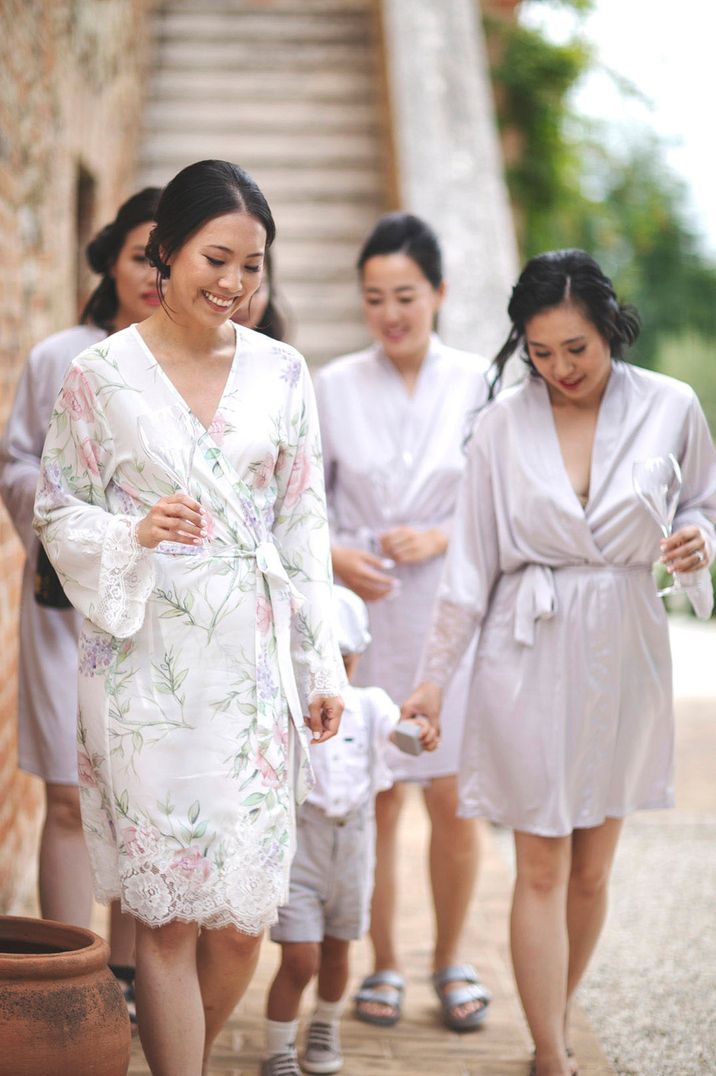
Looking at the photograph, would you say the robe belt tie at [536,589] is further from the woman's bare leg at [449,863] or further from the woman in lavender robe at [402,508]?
the woman's bare leg at [449,863]

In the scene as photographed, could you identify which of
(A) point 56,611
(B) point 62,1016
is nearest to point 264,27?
(A) point 56,611

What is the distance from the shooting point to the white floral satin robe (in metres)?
2.74

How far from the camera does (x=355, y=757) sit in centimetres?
354

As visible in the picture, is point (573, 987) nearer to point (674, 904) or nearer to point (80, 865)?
point (80, 865)

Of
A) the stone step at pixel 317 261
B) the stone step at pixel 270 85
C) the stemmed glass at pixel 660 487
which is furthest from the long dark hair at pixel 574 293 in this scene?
the stone step at pixel 270 85

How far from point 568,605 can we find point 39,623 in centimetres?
129

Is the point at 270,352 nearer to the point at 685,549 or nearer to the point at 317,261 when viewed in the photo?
the point at 685,549

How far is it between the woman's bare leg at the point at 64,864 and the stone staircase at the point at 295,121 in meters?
4.04

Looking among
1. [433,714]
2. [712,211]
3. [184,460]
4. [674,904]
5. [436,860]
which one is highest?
[712,211]

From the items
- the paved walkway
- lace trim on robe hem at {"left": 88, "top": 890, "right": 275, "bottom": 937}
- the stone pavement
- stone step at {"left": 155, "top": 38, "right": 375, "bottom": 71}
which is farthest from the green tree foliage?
lace trim on robe hem at {"left": 88, "top": 890, "right": 275, "bottom": 937}

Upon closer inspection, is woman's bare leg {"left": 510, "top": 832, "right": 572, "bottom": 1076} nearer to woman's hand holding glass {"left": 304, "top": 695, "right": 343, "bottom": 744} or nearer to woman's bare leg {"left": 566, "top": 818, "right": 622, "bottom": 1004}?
woman's bare leg {"left": 566, "top": 818, "right": 622, "bottom": 1004}

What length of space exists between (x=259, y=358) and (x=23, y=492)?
3.15 feet

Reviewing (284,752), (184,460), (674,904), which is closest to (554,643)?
(284,752)

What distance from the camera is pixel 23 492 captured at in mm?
3648
